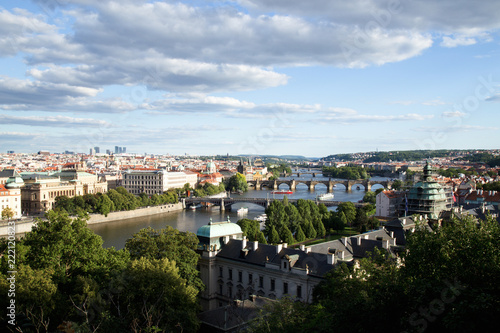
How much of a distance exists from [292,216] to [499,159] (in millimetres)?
110380

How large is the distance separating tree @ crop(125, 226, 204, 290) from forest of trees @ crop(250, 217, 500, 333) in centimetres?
735

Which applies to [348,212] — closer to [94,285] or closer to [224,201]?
[224,201]

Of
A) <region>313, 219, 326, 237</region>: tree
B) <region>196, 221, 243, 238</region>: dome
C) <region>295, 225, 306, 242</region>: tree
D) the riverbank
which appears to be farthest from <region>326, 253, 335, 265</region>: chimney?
the riverbank

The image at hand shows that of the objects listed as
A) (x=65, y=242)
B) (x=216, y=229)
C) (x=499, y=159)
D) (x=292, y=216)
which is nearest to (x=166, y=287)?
(x=65, y=242)

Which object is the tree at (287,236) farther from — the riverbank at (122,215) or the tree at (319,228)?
the riverbank at (122,215)

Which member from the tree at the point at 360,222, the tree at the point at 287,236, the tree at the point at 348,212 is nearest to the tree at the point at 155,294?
the tree at the point at 287,236

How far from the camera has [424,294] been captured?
31.1ft

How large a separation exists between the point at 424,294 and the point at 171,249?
43.5 ft

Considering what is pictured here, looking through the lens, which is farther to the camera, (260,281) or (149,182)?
(149,182)

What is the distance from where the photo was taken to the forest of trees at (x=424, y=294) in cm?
854

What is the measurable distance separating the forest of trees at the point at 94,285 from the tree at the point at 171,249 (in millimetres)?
45

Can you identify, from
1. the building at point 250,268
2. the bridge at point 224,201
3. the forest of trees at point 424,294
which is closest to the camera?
the forest of trees at point 424,294

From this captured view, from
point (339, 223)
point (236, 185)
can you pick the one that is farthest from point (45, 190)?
point (236, 185)

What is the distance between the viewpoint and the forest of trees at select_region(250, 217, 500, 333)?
28.0ft
